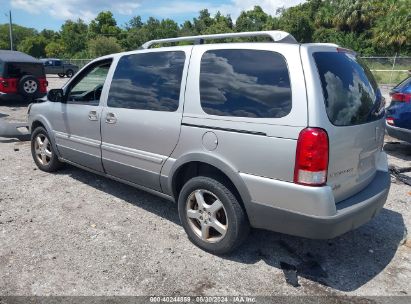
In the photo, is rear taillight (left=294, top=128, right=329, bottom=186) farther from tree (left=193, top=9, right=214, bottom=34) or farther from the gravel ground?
tree (left=193, top=9, right=214, bottom=34)

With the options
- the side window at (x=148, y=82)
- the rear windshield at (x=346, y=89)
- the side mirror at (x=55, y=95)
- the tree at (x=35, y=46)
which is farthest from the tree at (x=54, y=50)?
the rear windshield at (x=346, y=89)

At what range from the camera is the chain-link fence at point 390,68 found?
23.7m

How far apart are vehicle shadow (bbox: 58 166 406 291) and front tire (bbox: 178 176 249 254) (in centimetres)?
22

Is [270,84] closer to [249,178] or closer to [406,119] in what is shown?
[249,178]

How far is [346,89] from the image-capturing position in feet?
10.1

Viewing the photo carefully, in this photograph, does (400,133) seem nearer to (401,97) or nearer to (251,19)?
(401,97)

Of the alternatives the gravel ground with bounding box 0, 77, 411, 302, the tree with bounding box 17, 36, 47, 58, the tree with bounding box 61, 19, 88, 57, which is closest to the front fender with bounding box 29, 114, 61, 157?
the gravel ground with bounding box 0, 77, 411, 302

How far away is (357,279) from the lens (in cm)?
322

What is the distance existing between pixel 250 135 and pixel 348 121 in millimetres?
795

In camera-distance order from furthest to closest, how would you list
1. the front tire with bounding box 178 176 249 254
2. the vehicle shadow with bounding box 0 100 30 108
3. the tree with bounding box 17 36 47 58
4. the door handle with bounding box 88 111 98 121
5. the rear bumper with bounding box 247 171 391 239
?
the tree with bounding box 17 36 47 58
the vehicle shadow with bounding box 0 100 30 108
the door handle with bounding box 88 111 98 121
the front tire with bounding box 178 176 249 254
the rear bumper with bounding box 247 171 391 239

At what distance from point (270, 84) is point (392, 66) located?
2547 cm

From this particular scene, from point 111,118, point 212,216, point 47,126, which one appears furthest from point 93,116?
point 212,216

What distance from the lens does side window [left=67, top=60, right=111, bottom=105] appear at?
4.67 metres

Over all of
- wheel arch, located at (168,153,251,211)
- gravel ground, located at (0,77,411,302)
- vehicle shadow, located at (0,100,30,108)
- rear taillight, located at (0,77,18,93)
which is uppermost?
rear taillight, located at (0,77,18,93)
